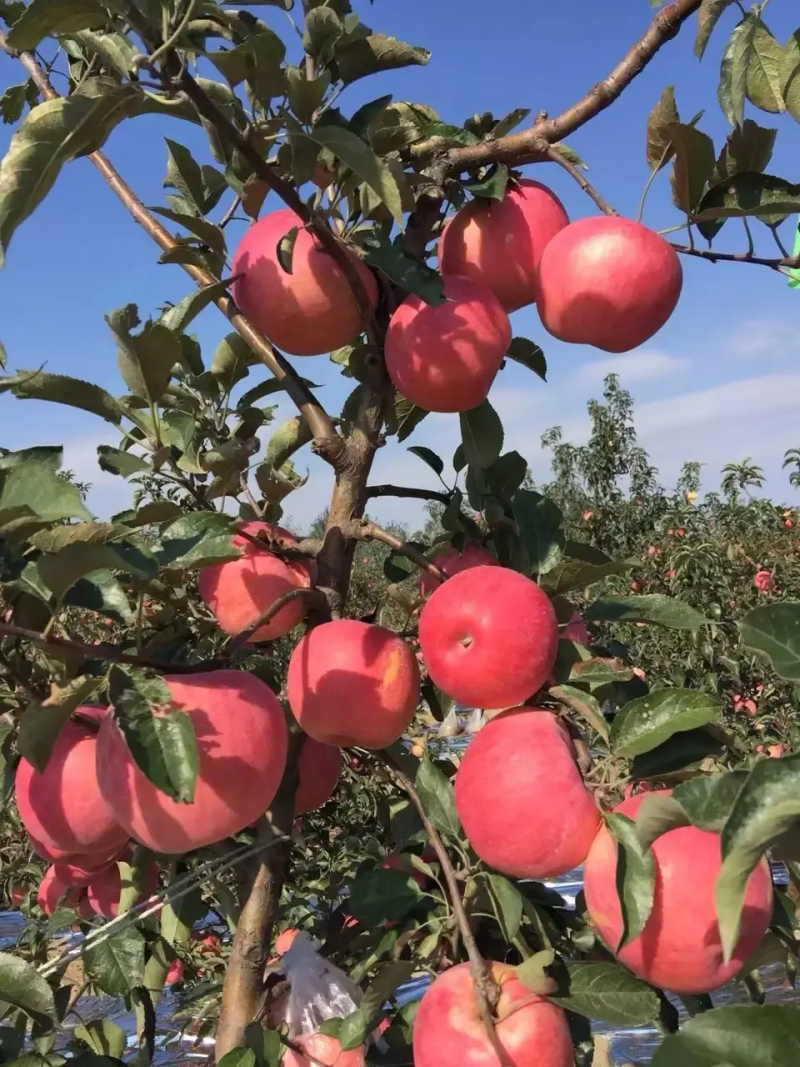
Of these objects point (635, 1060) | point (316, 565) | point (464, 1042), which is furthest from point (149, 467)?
point (635, 1060)

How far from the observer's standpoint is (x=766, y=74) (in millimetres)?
885

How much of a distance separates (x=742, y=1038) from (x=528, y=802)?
0.28 meters

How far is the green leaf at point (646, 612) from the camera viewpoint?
845 mm

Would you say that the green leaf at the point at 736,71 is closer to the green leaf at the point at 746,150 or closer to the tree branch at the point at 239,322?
the green leaf at the point at 746,150

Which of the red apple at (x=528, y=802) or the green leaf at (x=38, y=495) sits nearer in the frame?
the green leaf at (x=38, y=495)

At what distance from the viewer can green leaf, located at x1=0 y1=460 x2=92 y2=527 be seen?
0.61m

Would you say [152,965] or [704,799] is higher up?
[704,799]

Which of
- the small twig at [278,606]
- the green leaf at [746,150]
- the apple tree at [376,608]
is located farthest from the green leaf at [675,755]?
the green leaf at [746,150]

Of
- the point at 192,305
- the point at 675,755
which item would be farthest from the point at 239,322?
the point at 675,755

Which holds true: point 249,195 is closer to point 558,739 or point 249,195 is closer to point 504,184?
point 504,184

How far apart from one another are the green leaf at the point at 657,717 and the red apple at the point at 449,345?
1.14ft

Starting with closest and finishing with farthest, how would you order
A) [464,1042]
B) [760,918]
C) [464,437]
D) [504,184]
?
[760,918] → [464,1042] → [504,184] → [464,437]

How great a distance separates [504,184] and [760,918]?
0.70 metres

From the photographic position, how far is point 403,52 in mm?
892
